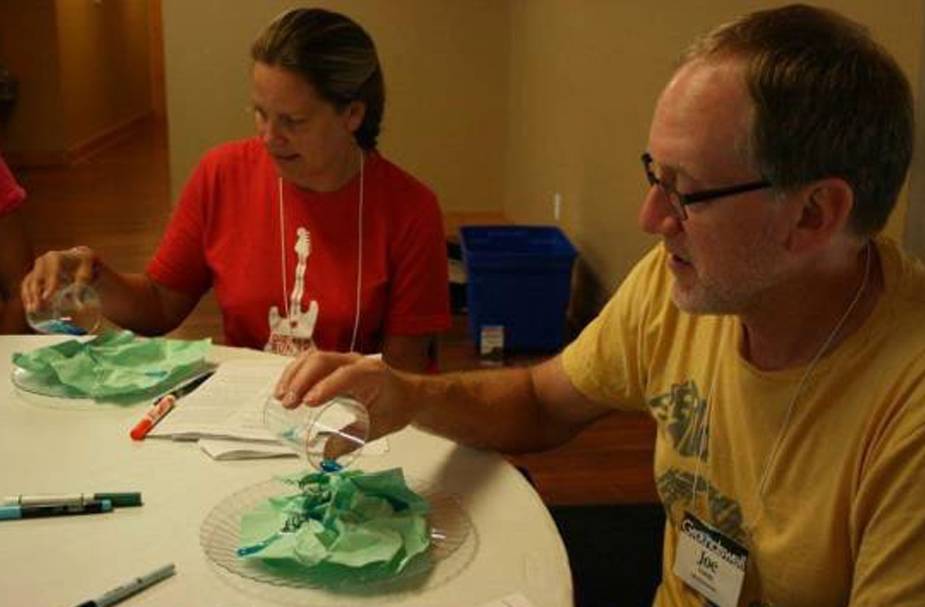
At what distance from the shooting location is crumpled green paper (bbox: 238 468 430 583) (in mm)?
1073

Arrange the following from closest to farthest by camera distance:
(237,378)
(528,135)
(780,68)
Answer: (780,68) < (237,378) < (528,135)

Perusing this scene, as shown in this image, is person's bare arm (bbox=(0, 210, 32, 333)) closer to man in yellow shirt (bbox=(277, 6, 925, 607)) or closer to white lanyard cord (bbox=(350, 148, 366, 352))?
white lanyard cord (bbox=(350, 148, 366, 352))

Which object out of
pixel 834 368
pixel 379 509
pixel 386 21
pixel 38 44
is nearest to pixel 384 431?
pixel 379 509

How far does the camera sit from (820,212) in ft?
3.58

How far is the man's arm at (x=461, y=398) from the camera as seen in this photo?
4.07ft

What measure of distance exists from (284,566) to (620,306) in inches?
22.7

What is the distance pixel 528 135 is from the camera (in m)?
5.27

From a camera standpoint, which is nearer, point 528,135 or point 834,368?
point 834,368

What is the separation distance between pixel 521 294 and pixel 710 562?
8.88 feet

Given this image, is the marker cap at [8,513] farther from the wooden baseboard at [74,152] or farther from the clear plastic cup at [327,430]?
the wooden baseboard at [74,152]

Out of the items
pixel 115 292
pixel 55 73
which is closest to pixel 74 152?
pixel 55 73

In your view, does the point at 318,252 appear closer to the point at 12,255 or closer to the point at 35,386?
the point at 35,386

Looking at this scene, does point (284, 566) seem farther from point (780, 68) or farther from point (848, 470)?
point (780, 68)

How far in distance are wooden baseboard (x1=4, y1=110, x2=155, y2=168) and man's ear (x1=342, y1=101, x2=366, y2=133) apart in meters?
6.14
